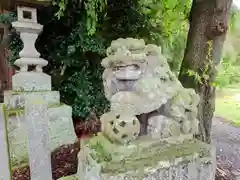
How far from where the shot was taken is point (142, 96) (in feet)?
4.09

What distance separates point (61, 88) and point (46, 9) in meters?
1.02

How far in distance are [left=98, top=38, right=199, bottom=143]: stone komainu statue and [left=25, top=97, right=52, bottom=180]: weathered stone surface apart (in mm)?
409

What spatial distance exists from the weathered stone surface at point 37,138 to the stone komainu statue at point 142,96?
409 millimetres

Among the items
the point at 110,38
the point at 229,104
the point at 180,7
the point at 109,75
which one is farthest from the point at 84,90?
the point at 229,104

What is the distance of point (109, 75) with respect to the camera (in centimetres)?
131

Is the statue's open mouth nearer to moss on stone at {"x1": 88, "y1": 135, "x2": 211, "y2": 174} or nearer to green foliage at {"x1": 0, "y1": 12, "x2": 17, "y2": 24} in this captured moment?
moss on stone at {"x1": 88, "y1": 135, "x2": 211, "y2": 174}

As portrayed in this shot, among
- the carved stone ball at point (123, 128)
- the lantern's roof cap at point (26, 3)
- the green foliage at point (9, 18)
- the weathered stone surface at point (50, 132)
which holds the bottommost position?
the weathered stone surface at point (50, 132)

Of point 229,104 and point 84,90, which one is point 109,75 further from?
point 229,104

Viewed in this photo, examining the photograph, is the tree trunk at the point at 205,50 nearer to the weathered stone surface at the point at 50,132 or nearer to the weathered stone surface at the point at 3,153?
Result: the weathered stone surface at the point at 50,132

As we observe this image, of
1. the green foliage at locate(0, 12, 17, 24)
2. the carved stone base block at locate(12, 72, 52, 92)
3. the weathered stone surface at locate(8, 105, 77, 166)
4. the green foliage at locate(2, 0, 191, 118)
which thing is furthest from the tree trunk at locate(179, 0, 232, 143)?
the green foliage at locate(0, 12, 17, 24)

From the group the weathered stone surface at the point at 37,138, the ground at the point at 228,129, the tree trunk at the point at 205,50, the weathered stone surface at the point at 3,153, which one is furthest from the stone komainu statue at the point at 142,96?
the ground at the point at 228,129

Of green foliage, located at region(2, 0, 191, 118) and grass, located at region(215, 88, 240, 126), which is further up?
green foliage, located at region(2, 0, 191, 118)

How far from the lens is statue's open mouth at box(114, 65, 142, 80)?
1245mm

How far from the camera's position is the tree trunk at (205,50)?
2199 millimetres
